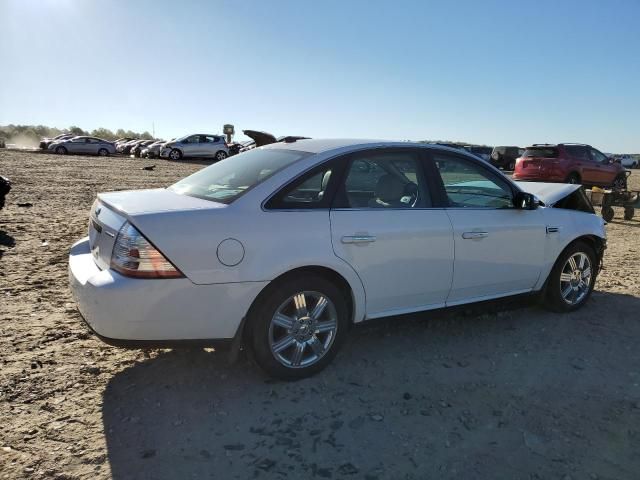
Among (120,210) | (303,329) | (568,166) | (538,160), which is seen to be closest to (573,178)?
(568,166)

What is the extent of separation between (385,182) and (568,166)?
51.7ft

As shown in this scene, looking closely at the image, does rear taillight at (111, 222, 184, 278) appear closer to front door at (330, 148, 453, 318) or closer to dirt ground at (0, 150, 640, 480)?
dirt ground at (0, 150, 640, 480)

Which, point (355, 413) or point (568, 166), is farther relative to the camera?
point (568, 166)

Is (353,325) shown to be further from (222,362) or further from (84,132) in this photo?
(84,132)

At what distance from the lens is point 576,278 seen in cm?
506

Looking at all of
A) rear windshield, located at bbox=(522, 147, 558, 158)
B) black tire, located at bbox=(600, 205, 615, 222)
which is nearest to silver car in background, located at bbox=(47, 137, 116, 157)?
rear windshield, located at bbox=(522, 147, 558, 158)

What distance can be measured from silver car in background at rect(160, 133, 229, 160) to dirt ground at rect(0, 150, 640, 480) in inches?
1222

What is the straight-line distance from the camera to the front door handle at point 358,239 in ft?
11.6

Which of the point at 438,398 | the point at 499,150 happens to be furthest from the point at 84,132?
the point at 438,398

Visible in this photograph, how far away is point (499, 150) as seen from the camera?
3675cm

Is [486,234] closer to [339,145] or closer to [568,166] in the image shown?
[339,145]

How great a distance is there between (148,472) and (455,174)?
3.08 m

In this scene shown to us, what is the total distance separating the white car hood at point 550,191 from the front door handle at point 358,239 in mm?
2131

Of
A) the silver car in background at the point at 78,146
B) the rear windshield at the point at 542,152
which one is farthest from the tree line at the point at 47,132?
the rear windshield at the point at 542,152
